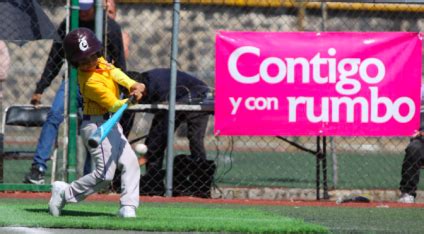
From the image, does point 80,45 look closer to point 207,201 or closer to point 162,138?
point 207,201

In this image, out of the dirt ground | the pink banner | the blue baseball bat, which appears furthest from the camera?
the pink banner

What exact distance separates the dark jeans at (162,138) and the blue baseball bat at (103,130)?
3.37 metres

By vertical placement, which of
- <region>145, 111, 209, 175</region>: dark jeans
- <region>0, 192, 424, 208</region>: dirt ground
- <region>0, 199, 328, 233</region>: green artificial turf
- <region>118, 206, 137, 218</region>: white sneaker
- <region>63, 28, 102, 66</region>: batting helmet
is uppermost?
<region>63, 28, 102, 66</region>: batting helmet

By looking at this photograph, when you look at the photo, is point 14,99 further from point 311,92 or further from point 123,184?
point 123,184

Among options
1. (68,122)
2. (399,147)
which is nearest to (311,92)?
(68,122)

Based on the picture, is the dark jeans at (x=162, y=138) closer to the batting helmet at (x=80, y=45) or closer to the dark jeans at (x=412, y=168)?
the dark jeans at (x=412, y=168)

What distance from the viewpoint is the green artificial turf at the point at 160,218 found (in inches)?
345

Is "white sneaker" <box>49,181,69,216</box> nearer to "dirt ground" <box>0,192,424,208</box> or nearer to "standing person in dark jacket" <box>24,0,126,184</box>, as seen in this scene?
"dirt ground" <box>0,192,424,208</box>

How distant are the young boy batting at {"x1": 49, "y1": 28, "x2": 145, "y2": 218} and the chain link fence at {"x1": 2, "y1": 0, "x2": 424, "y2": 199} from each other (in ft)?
12.2

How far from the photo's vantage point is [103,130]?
29.8 feet

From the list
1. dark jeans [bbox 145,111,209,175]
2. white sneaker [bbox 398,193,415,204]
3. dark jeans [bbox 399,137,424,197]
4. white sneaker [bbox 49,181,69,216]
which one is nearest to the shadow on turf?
white sneaker [bbox 49,181,69,216]

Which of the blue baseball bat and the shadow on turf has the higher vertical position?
the blue baseball bat

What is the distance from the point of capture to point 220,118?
39.7 feet

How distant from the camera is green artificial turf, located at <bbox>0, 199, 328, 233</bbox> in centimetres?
877
